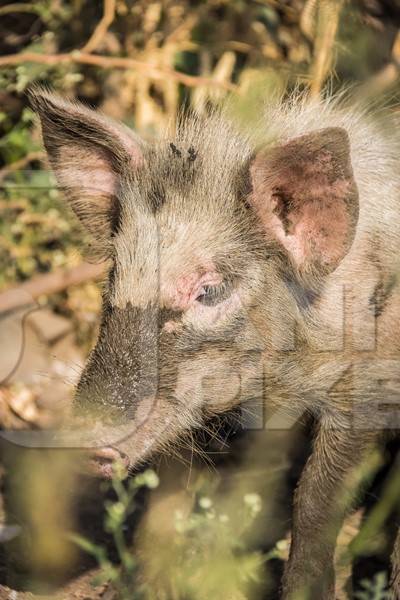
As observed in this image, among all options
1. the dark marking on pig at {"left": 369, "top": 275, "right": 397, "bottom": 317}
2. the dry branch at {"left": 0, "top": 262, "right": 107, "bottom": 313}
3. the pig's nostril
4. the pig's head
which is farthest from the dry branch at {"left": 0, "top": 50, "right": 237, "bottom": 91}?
the pig's nostril

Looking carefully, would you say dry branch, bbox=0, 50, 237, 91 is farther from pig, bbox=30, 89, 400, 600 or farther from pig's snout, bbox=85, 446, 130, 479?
pig's snout, bbox=85, 446, 130, 479

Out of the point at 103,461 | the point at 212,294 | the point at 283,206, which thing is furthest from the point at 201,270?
the point at 103,461

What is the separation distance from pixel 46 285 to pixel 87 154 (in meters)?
1.63

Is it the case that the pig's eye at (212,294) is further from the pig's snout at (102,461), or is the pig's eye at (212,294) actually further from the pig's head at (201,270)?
the pig's snout at (102,461)

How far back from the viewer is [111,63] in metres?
5.18

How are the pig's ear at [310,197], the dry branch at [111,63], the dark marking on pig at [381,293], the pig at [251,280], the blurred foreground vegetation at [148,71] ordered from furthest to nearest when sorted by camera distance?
the dry branch at [111,63] < the blurred foreground vegetation at [148,71] < the dark marking on pig at [381,293] < the pig at [251,280] < the pig's ear at [310,197]

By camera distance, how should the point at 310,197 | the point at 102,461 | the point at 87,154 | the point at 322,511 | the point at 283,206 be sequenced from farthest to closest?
the point at 87,154, the point at 322,511, the point at 283,206, the point at 310,197, the point at 102,461

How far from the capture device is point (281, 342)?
3.31 m

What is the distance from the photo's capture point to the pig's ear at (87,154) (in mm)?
3443

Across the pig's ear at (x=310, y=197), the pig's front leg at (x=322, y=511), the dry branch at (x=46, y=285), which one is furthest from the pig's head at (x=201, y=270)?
the dry branch at (x=46, y=285)

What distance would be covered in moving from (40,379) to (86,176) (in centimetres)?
162

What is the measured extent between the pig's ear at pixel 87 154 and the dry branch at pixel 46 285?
1261 millimetres

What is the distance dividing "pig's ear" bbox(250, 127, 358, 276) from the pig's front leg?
2.22 ft

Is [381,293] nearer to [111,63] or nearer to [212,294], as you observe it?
[212,294]
